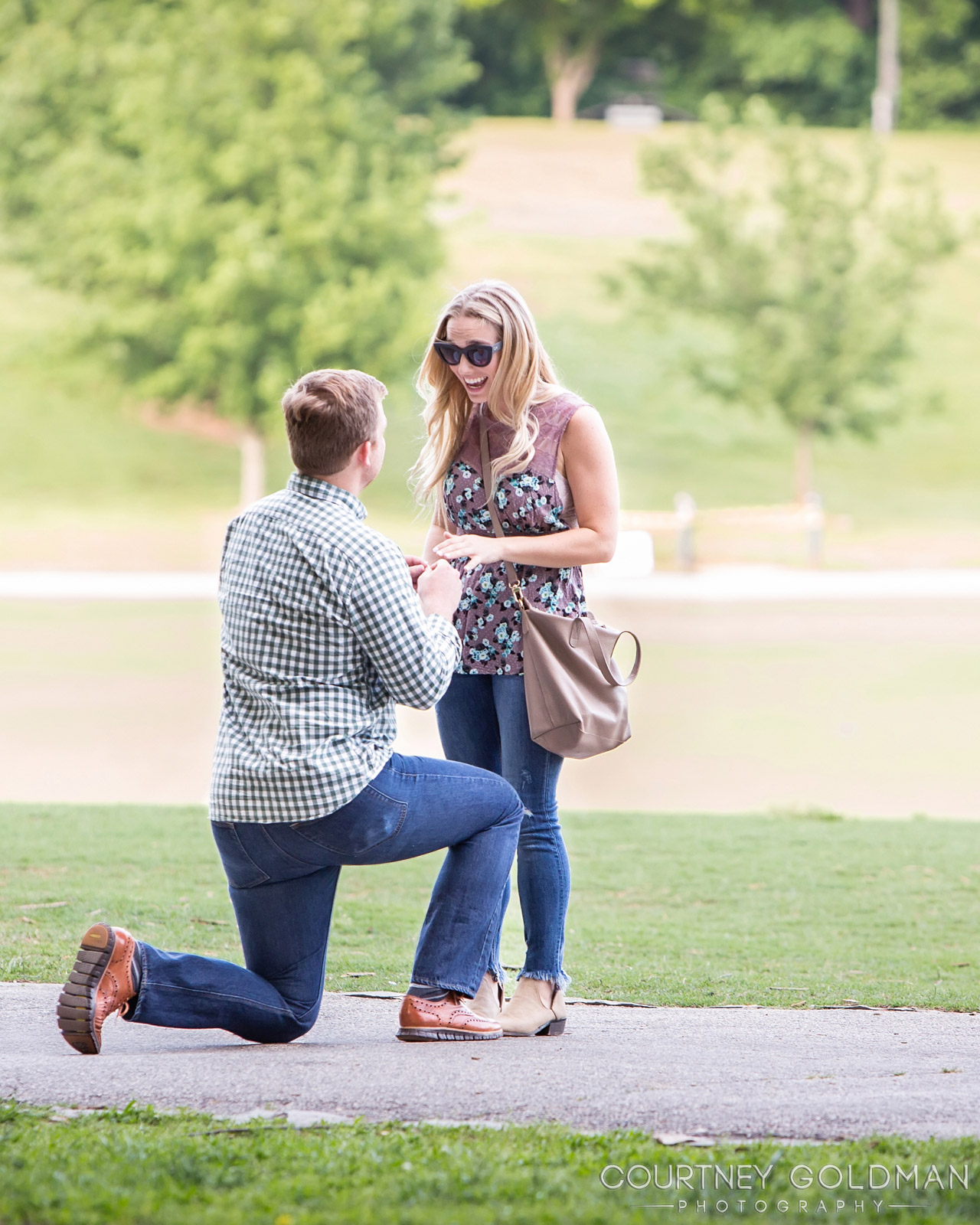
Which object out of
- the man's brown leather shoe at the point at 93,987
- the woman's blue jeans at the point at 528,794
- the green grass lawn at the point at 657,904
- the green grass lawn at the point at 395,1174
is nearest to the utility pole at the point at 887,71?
the green grass lawn at the point at 657,904

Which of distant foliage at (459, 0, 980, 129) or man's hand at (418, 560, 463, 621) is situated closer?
man's hand at (418, 560, 463, 621)

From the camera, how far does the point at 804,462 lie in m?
32.6

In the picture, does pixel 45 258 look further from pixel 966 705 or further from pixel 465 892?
pixel 465 892

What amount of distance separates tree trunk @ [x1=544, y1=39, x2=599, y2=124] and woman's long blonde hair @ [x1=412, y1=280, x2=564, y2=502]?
47.3m

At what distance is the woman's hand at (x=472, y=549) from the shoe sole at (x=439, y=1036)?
1078 millimetres

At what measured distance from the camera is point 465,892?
352cm

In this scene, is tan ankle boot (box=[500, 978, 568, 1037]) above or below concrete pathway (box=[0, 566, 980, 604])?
above

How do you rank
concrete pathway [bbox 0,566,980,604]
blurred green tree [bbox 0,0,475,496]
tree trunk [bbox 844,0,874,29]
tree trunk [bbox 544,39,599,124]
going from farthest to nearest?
tree trunk [bbox 844,0,874,29] → tree trunk [bbox 544,39,599,124] → blurred green tree [bbox 0,0,475,496] → concrete pathway [bbox 0,566,980,604]

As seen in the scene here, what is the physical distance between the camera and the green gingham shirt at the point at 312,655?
323 centimetres

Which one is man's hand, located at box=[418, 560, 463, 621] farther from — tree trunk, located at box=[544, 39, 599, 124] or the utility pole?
the utility pole

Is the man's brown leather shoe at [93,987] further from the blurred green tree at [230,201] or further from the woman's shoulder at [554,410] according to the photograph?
the blurred green tree at [230,201]

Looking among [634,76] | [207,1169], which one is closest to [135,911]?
[207,1169]

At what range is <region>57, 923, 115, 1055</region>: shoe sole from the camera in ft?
10.5

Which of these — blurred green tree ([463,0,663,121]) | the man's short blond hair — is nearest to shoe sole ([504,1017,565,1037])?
the man's short blond hair
